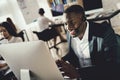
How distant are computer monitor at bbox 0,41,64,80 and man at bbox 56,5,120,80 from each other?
0.15m

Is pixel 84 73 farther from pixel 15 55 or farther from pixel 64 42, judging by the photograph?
pixel 64 42

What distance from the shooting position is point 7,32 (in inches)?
122

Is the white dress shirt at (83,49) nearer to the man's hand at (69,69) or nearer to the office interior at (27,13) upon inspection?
the man's hand at (69,69)

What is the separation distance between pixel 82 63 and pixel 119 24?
3859mm

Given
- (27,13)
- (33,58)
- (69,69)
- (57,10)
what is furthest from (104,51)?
(27,13)

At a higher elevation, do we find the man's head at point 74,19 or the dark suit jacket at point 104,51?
the man's head at point 74,19

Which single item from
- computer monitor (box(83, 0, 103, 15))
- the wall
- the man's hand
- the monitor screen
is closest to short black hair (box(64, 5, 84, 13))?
the man's hand

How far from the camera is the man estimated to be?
4.88 ft

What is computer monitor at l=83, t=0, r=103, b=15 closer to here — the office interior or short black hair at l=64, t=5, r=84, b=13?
the office interior

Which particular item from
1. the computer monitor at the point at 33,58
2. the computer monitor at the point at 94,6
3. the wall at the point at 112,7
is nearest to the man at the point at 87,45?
the computer monitor at the point at 33,58

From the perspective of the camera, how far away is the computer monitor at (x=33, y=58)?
4.27 ft

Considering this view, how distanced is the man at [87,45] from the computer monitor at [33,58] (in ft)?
0.49

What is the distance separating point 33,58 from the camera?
1379 millimetres

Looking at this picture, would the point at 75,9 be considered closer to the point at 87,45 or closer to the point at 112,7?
the point at 87,45
